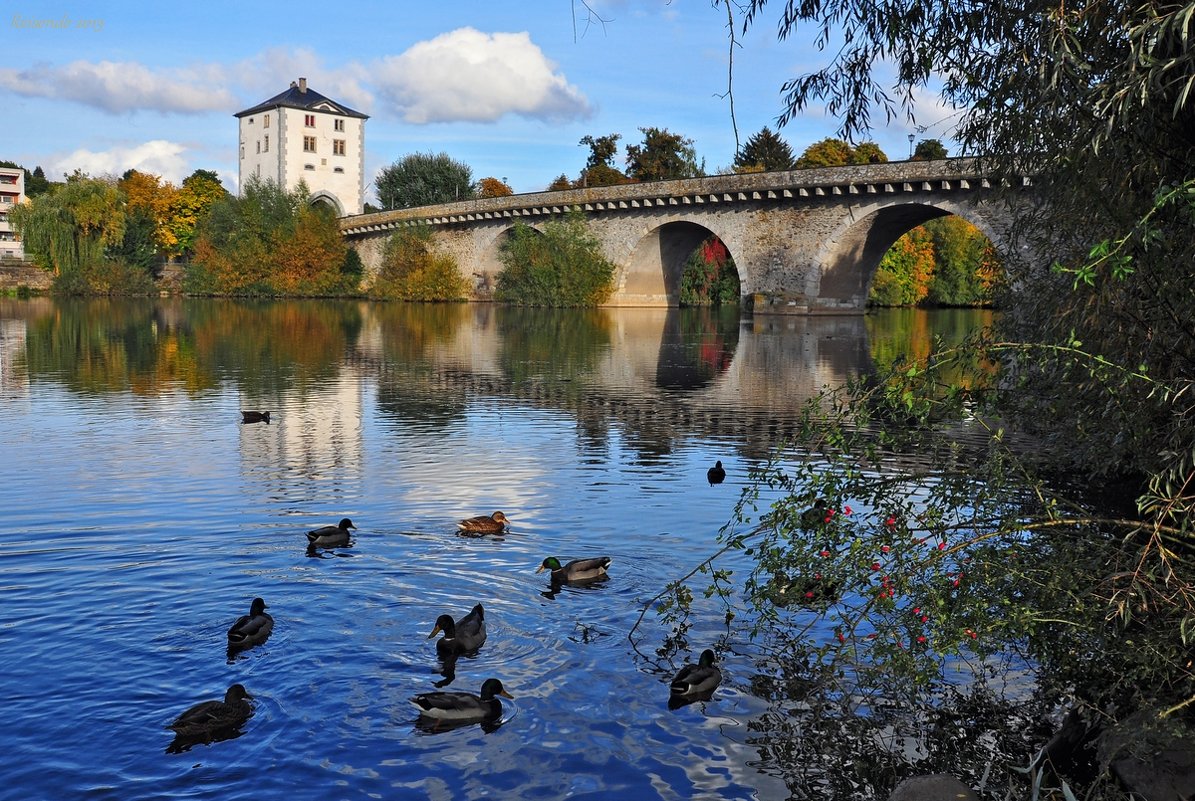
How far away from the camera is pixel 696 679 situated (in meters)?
7.21

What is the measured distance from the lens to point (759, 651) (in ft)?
26.7

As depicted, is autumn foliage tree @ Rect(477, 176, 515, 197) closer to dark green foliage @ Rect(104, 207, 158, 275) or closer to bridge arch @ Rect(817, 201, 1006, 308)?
dark green foliage @ Rect(104, 207, 158, 275)

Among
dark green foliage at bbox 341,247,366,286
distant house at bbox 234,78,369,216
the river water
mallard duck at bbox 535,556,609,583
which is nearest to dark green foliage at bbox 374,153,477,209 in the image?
distant house at bbox 234,78,369,216

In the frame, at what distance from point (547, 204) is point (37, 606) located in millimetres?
62702

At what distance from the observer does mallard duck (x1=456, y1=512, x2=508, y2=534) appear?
36.6ft

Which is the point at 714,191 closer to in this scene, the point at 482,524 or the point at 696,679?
the point at 482,524

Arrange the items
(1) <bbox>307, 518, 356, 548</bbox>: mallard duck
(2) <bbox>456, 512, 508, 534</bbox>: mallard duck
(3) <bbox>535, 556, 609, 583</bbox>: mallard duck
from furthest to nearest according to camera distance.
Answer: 1. (2) <bbox>456, 512, 508, 534</bbox>: mallard duck
2. (1) <bbox>307, 518, 356, 548</bbox>: mallard duck
3. (3) <bbox>535, 556, 609, 583</bbox>: mallard duck

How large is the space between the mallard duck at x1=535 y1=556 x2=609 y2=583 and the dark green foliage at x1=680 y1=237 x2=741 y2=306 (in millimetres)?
66007

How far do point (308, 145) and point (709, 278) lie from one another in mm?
42755

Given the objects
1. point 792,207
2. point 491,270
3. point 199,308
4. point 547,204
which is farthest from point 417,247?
point 792,207

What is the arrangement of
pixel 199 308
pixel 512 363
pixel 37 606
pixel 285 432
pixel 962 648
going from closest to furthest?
pixel 962 648 < pixel 37 606 < pixel 285 432 < pixel 512 363 < pixel 199 308

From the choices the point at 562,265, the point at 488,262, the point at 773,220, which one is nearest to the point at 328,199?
the point at 488,262

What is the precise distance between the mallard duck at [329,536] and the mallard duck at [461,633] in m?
2.55

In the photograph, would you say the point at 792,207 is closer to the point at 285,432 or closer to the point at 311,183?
the point at 285,432
